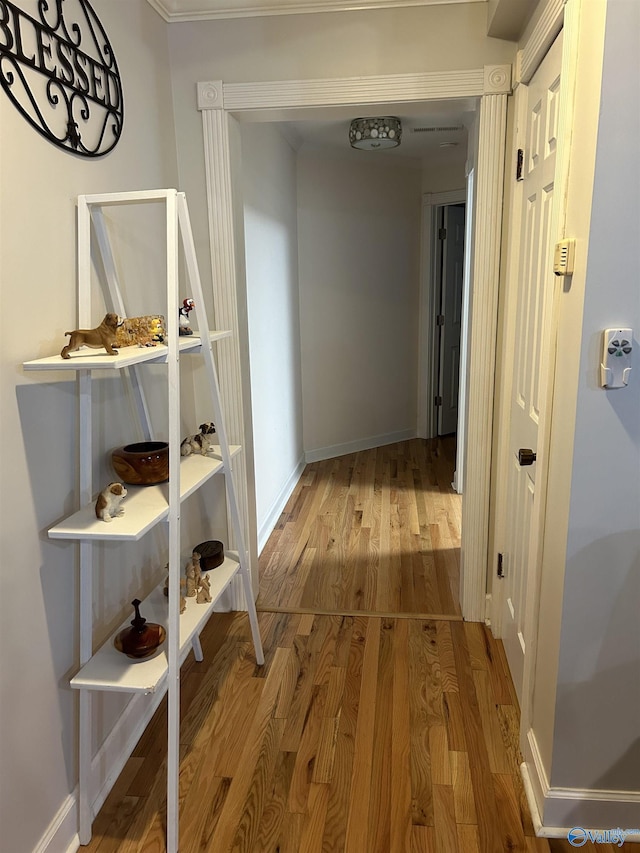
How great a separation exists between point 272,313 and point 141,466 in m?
2.23

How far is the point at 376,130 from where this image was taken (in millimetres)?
3617

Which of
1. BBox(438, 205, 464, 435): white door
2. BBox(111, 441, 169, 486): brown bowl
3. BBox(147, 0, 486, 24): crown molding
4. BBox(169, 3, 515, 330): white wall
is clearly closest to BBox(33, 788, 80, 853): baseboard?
BBox(111, 441, 169, 486): brown bowl

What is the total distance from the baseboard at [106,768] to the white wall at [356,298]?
9.96 ft

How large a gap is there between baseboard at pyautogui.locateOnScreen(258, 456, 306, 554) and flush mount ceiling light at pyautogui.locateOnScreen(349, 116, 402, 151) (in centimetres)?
225

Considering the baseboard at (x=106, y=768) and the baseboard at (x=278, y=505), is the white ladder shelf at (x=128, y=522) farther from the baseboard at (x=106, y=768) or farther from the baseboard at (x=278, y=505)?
the baseboard at (x=278, y=505)

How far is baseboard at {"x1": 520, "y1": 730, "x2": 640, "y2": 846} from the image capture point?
5.06 ft

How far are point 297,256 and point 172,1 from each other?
2.43 meters

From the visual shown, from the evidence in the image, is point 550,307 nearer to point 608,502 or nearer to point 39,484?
point 608,502

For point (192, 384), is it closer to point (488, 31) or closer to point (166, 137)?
point (166, 137)

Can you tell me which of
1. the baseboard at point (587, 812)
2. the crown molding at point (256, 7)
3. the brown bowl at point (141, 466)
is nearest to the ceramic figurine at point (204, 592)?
the brown bowl at point (141, 466)

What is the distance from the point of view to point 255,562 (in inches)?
109

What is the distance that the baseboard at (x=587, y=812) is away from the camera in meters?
1.54

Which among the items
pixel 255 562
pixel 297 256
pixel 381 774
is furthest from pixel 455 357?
pixel 381 774

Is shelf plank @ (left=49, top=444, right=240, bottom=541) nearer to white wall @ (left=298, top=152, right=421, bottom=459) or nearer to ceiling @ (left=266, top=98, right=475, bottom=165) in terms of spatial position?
ceiling @ (left=266, top=98, right=475, bottom=165)
